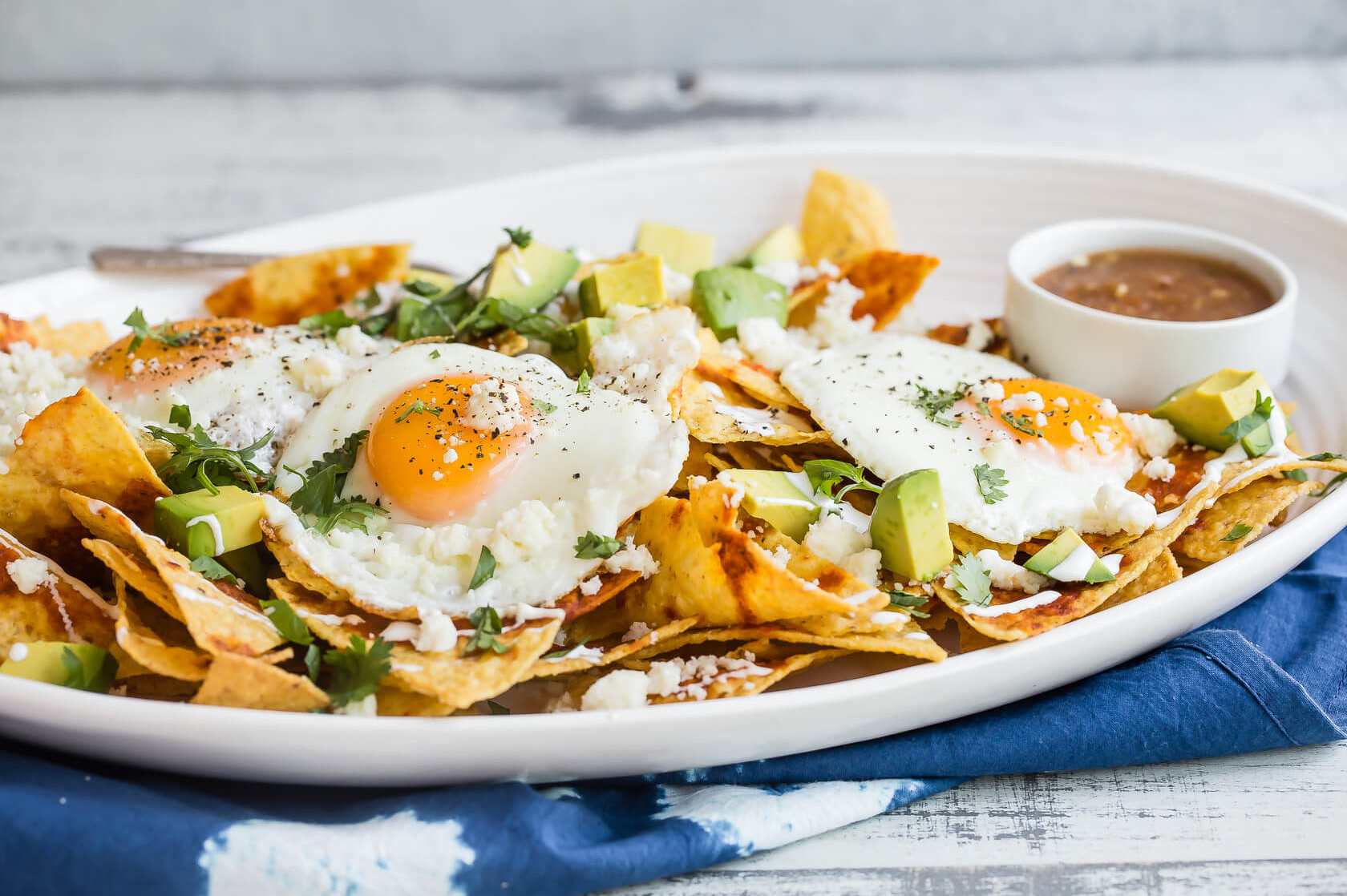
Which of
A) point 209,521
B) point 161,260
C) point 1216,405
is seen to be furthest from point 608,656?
point 161,260

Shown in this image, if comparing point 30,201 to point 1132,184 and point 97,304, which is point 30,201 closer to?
point 97,304

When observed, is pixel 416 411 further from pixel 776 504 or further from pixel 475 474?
pixel 776 504

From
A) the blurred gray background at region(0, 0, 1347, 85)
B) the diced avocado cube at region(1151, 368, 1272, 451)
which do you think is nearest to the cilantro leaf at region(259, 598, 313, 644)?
the diced avocado cube at region(1151, 368, 1272, 451)

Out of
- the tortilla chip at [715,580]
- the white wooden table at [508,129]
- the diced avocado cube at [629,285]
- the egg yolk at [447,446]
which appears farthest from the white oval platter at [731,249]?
the diced avocado cube at [629,285]

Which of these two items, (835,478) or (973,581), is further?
(835,478)

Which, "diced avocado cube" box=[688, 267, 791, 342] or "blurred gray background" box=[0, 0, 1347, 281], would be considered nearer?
"diced avocado cube" box=[688, 267, 791, 342]

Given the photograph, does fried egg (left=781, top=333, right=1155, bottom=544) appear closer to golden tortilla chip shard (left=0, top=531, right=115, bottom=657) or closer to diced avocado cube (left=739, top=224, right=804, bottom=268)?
diced avocado cube (left=739, top=224, right=804, bottom=268)
